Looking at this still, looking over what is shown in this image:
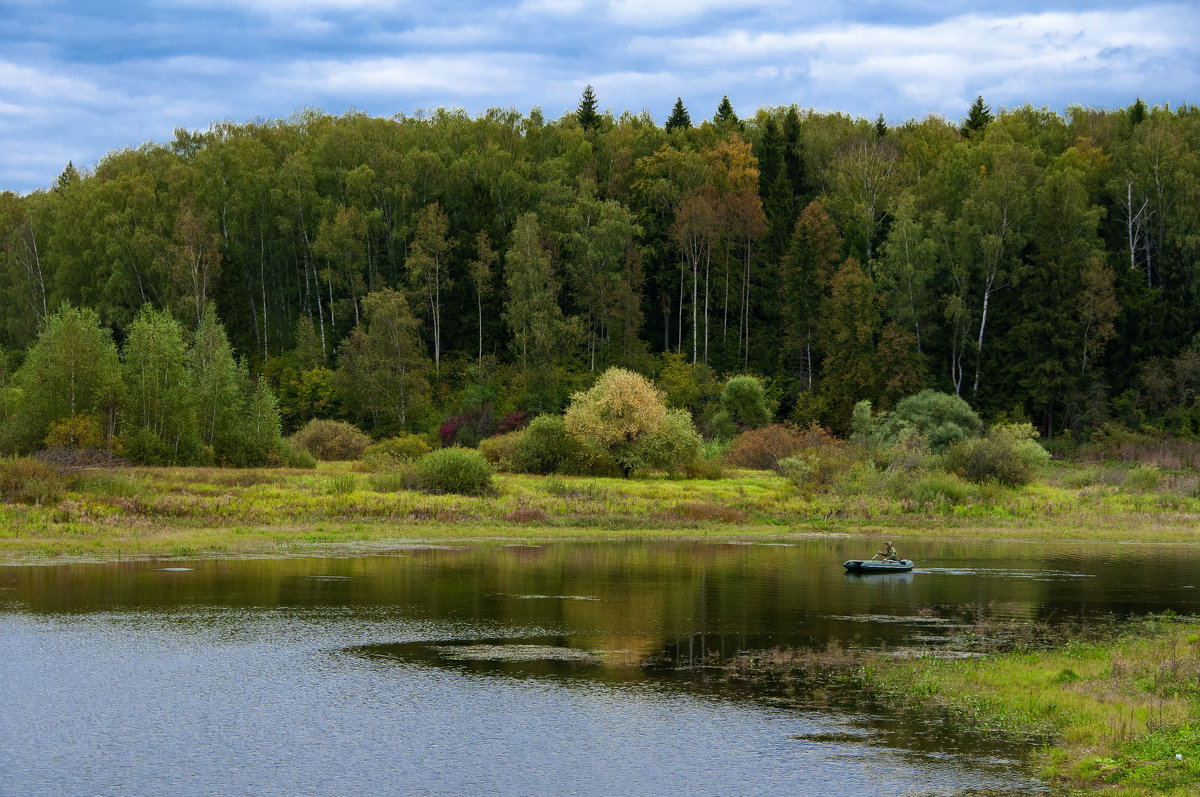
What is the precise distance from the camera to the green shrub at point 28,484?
43844 mm

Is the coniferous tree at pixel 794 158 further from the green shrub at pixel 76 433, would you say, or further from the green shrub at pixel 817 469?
the green shrub at pixel 76 433

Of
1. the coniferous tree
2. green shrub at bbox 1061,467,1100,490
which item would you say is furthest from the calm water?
the coniferous tree

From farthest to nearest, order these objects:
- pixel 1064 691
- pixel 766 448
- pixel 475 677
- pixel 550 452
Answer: pixel 766 448, pixel 550 452, pixel 475 677, pixel 1064 691

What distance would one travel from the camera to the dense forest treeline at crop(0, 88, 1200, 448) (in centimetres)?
8469

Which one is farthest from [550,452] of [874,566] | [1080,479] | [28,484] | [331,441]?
[1080,479]

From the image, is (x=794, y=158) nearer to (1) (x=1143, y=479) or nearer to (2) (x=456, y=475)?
(1) (x=1143, y=479)

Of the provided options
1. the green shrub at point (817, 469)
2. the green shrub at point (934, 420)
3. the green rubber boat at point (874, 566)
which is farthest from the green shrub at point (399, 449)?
the green rubber boat at point (874, 566)

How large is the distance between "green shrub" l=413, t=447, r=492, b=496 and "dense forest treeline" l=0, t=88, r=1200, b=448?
29.3 meters

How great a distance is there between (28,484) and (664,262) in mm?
64737

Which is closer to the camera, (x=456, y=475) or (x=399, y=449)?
(x=456, y=475)

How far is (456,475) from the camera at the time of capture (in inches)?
2116

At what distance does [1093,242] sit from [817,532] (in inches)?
1949

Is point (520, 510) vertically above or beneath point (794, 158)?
beneath

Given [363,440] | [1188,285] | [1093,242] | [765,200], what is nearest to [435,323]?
[363,440]
